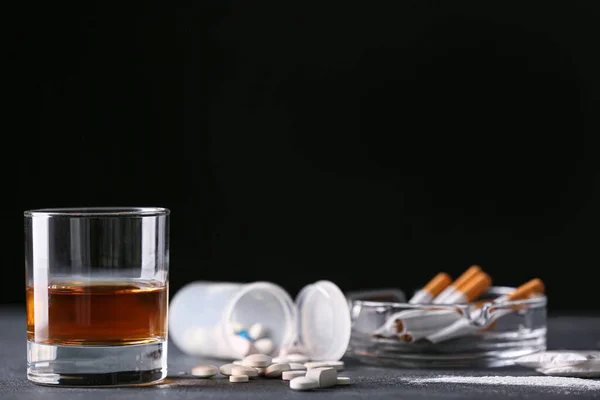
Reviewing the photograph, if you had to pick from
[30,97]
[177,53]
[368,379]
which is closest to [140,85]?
[177,53]

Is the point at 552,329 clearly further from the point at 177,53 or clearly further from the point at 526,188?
the point at 177,53

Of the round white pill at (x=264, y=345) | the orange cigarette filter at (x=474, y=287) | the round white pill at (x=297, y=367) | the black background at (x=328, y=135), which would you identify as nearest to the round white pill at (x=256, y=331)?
the round white pill at (x=264, y=345)

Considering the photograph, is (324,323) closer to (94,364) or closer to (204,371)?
(204,371)

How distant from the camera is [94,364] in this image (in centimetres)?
116

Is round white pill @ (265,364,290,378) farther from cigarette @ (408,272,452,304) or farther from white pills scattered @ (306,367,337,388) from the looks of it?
cigarette @ (408,272,452,304)

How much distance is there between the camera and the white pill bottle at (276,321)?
1455 millimetres

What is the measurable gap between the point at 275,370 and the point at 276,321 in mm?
183

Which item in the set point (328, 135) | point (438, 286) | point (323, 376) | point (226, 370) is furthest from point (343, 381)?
point (328, 135)

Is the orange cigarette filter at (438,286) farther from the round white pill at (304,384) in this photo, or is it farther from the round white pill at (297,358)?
the round white pill at (304,384)

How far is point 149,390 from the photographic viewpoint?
3.87 feet

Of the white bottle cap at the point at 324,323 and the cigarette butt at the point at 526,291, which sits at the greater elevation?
the cigarette butt at the point at 526,291

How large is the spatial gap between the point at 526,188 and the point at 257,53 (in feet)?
2.17

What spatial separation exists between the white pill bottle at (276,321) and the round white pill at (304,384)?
0.24 m

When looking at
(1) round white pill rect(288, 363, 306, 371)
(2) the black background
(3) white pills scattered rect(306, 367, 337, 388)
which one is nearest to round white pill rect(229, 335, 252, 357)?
(1) round white pill rect(288, 363, 306, 371)
